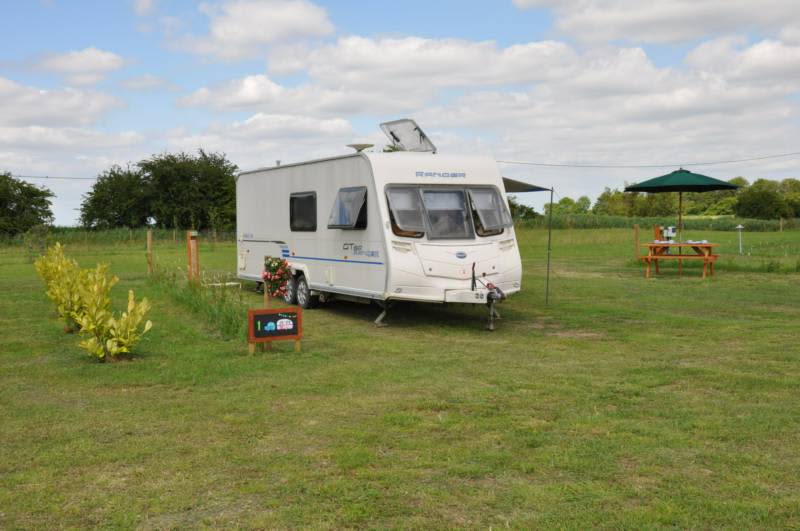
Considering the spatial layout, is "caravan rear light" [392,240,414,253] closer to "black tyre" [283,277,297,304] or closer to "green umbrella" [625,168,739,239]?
"black tyre" [283,277,297,304]

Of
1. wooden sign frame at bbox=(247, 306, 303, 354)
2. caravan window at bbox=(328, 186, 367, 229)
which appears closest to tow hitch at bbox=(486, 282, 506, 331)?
Result: caravan window at bbox=(328, 186, 367, 229)

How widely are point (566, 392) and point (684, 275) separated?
1338cm

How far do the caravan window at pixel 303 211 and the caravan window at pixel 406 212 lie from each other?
7.37ft

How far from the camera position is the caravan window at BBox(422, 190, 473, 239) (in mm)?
11180

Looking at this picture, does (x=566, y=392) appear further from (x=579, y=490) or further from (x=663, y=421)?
(x=579, y=490)

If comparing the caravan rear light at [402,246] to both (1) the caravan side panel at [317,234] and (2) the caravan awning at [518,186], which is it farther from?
(2) the caravan awning at [518,186]

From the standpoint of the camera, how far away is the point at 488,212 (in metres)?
11.6

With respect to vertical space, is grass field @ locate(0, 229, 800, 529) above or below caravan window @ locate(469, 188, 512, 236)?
below

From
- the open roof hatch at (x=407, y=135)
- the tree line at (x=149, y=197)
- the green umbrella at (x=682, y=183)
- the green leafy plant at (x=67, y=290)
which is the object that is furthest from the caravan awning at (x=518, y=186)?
the tree line at (x=149, y=197)

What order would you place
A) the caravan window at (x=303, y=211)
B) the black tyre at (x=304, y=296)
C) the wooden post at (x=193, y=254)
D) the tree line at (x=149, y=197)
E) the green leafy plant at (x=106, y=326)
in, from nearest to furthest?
the green leafy plant at (x=106, y=326), the caravan window at (x=303, y=211), the black tyre at (x=304, y=296), the wooden post at (x=193, y=254), the tree line at (x=149, y=197)

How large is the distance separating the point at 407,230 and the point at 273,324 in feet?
9.37

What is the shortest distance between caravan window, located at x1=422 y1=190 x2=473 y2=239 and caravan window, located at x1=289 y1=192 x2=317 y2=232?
2.46 meters

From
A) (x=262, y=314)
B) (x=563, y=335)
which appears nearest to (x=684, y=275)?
(x=563, y=335)

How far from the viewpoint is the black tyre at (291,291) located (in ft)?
45.7
